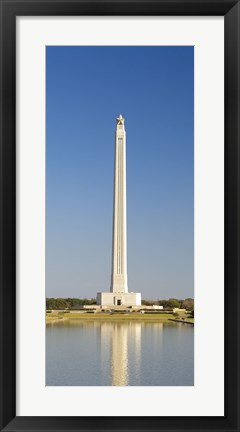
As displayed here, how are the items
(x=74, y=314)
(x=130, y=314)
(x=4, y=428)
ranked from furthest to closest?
(x=130, y=314)
(x=74, y=314)
(x=4, y=428)

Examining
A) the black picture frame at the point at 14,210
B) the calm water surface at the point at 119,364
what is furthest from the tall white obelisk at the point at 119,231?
the black picture frame at the point at 14,210

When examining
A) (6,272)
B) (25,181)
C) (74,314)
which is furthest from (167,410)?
(74,314)

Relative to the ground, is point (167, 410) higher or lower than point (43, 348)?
lower

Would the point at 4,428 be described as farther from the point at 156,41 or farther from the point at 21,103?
the point at 156,41

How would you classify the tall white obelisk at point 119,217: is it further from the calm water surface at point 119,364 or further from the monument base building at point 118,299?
the calm water surface at point 119,364

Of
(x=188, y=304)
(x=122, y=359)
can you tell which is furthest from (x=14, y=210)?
(x=188, y=304)

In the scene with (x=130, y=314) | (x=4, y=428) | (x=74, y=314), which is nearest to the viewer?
(x=4, y=428)
